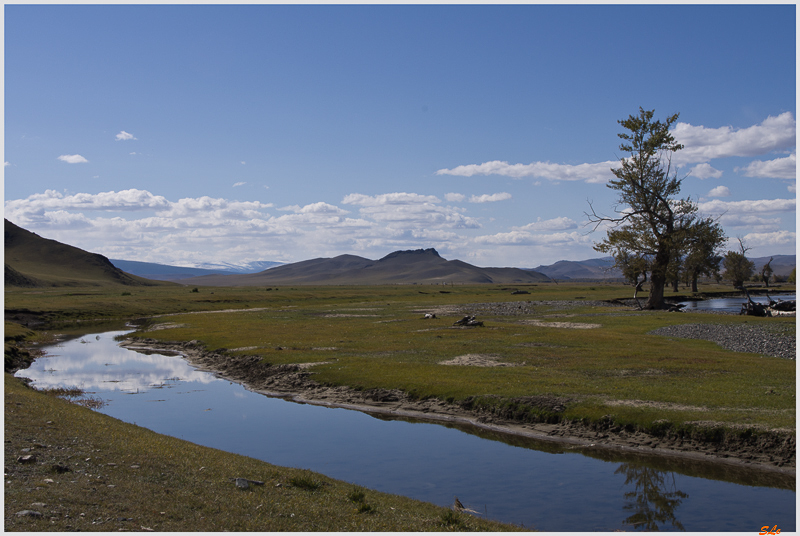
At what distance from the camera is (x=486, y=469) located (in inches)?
747

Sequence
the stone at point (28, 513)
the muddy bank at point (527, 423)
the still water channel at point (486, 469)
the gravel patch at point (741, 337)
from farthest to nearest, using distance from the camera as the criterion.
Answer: the gravel patch at point (741, 337), the muddy bank at point (527, 423), the still water channel at point (486, 469), the stone at point (28, 513)

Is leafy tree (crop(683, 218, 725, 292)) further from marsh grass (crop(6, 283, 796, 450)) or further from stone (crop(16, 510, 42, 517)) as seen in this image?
stone (crop(16, 510, 42, 517))

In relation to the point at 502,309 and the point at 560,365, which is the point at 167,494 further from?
the point at 502,309

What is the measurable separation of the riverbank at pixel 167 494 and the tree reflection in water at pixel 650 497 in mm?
4938

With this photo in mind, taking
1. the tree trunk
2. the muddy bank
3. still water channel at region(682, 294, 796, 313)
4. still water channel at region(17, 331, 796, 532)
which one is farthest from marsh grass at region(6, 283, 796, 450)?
still water channel at region(682, 294, 796, 313)

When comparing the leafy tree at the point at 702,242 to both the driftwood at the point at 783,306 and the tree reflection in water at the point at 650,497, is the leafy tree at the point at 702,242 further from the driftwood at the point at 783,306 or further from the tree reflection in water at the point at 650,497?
the tree reflection in water at the point at 650,497

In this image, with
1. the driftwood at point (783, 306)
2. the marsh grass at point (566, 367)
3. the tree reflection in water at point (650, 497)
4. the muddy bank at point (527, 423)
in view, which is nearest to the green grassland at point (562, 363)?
the marsh grass at point (566, 367)

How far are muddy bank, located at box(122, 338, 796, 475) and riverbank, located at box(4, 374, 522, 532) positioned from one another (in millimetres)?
10338

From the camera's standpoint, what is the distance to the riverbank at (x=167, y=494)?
10.7 metres

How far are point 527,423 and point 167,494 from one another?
A: 1639 centimetres

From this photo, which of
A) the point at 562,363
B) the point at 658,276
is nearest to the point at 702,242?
the point at 658,276

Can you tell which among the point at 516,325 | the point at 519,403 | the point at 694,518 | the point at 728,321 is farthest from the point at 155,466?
the point at 728,321

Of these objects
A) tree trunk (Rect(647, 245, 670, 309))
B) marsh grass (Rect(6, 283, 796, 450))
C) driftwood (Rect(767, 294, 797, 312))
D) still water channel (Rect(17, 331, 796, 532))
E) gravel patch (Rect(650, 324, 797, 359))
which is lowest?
still water channel (Rect(17, 331, 796, 532))

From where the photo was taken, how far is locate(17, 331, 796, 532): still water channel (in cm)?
1510
